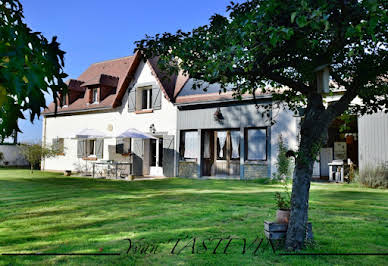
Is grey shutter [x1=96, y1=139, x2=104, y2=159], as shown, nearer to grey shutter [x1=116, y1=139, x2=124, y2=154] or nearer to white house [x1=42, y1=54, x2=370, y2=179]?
white house [x1=42, y1=54, x2=370, y2=179]

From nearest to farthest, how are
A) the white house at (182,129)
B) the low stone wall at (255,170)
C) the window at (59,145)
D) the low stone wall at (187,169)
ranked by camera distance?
the low stone wall at (255,170) < the white house at (182,129) < the low stone wall at (187,169) < the window at (59,145)

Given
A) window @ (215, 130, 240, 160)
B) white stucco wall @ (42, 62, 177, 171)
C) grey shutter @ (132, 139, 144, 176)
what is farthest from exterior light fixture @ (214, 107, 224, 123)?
grey shutter @ (132, 139, 144, 176)

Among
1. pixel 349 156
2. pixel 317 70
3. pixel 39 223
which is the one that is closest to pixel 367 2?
pixel 317 70

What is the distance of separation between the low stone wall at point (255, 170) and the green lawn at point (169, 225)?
508 centimetres

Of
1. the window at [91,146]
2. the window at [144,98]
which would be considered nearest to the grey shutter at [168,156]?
the window at [144,98]

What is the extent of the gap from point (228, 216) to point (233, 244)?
1.97 meters

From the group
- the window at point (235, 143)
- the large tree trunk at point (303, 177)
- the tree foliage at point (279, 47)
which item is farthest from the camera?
the window at point (235, 143)

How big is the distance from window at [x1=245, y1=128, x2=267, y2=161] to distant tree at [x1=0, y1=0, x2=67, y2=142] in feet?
44.3

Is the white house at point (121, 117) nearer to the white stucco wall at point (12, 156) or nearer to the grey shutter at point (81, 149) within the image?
the grey shutter at point (81, 149)

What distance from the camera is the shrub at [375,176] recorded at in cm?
1206

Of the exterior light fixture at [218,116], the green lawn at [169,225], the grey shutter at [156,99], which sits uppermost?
the grey shutter at [156,99]

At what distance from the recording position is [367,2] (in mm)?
3107

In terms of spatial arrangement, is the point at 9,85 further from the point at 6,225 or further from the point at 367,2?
the point at 6,225

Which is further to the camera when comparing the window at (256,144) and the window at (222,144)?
the window at (222,144)
